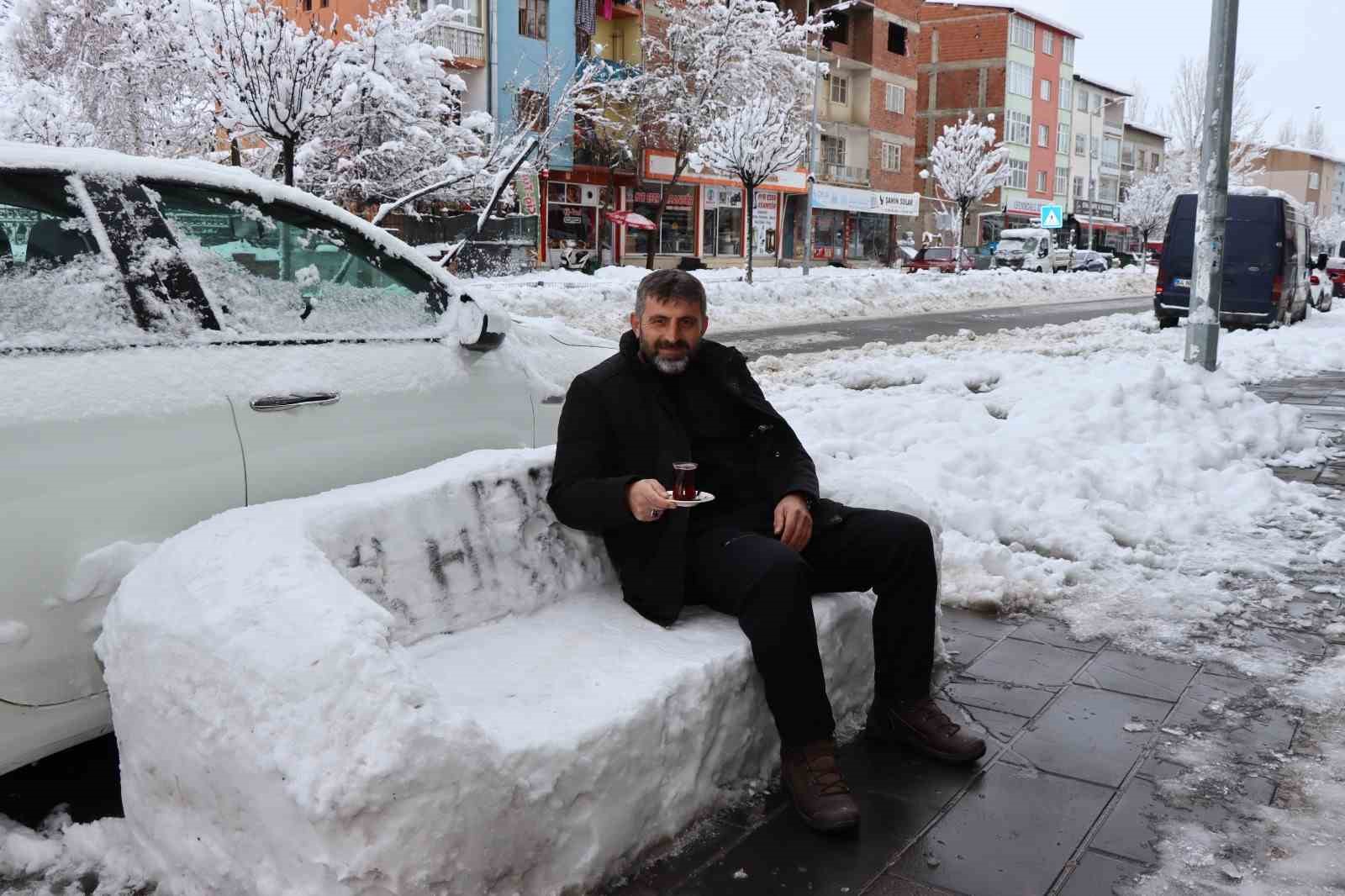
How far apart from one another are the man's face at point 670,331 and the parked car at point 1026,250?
45768mm

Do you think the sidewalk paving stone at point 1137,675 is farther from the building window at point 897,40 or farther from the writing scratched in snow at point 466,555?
the building window at point 897,40

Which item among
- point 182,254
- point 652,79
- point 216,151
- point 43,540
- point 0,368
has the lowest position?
point 43,540

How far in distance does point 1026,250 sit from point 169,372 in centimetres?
4815

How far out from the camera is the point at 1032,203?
6638 centimetres

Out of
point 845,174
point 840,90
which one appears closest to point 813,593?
point 845,174

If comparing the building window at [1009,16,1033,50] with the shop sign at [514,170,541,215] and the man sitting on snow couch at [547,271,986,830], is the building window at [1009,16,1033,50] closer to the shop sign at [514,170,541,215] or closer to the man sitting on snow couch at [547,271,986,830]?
the shop sign at [514,170,541,215]

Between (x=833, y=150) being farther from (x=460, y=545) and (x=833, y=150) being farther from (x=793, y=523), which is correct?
(x=460, y=545)

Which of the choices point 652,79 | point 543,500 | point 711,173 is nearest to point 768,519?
point 543,500

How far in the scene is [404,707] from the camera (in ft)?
7.75

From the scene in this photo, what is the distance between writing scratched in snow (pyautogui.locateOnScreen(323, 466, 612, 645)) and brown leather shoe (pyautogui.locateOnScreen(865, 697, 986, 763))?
3.16ft

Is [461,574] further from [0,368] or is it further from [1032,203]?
[1032,203]

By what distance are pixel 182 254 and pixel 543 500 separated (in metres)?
1.22

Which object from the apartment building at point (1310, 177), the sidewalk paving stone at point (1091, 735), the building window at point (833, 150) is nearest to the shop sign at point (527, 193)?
the building window at point (833, 150)

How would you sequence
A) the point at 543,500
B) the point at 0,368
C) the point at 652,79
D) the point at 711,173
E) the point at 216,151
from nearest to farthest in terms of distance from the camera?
1. the point at 0,368
2. the point at 543,500
3. the point at 216,151
4. the point at 652,79
5. the point at 711,173
